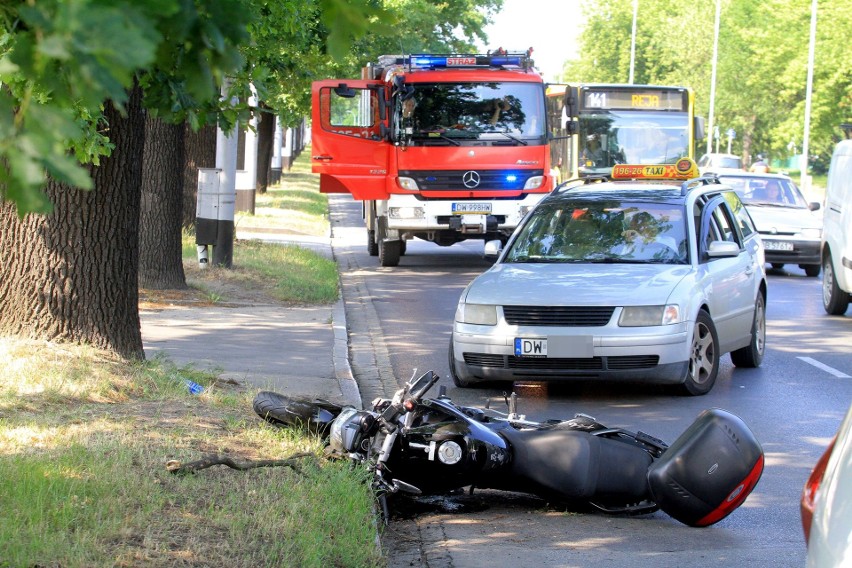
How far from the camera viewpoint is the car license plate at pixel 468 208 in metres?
19.9

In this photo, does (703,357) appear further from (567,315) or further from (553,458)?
(553,458)

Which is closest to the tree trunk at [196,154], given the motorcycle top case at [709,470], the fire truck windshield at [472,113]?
the fire truck windshield at [472,113]

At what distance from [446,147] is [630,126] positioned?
6.32m

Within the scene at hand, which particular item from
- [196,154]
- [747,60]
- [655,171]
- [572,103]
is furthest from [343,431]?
[747,60]

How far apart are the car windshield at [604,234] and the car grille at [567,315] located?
1.09 meters

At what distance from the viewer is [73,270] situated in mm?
8445

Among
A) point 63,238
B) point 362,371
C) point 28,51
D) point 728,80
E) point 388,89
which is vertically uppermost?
point 728,80

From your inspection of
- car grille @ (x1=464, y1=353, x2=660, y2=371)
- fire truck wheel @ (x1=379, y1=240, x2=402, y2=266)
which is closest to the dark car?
fire truck wheel @ (x1=379, y1=240, x2=402, y2=266)

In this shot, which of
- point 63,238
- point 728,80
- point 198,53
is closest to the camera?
point 198,53

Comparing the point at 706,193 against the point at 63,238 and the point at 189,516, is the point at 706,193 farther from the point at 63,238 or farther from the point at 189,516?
the point at 189,516

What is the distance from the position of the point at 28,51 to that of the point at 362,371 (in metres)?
8.35

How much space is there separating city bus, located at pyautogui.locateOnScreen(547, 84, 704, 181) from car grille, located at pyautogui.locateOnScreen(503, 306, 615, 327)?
15.3 m

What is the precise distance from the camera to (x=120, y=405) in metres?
7.38

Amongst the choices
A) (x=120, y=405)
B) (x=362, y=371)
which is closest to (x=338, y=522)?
(x=120, y=405)
